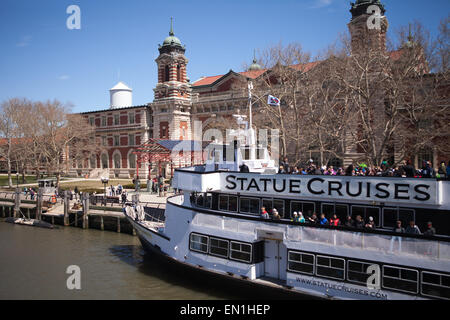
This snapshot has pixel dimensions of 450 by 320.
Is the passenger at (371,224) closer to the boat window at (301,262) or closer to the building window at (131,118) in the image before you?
the boat window at (301,262)

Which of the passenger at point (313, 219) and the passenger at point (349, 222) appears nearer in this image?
the passenger at point (349, 222)

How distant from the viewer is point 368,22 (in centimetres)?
3588

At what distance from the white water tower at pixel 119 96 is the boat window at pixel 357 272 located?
3087 inches

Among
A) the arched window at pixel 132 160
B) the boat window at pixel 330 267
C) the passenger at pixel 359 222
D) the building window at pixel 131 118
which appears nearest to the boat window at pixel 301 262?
the boat window at pixel 330 267

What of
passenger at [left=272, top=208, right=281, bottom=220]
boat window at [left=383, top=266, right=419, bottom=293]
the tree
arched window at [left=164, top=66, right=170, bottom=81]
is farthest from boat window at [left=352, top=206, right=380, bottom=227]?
arched window at [left=164, top=66, right=170, bottom=81]

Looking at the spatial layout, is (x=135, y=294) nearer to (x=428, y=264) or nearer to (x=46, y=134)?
(x=428, y=264)

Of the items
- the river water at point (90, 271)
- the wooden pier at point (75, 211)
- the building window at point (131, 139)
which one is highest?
the building window at point (131, 139)

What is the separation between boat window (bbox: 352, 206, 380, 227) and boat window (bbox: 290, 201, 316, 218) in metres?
1.48

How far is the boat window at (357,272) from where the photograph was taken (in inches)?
468

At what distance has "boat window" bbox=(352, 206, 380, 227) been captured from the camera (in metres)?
12.8

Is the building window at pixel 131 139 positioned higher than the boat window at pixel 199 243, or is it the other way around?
the building window at pixel 131 139

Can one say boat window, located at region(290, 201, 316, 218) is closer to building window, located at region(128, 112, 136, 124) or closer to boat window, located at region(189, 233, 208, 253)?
boat window, located at region(189, 233, 208, 253)

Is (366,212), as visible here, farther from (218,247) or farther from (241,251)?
(218,247)

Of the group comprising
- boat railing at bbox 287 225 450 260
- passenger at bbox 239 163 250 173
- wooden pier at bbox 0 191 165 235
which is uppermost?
passenger at bbox 239 163 250 173
